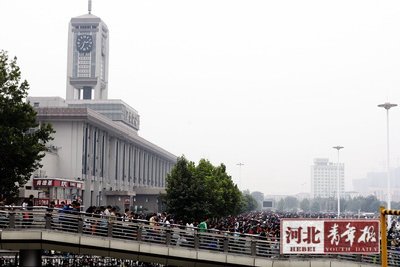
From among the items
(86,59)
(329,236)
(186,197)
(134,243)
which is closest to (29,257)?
(134,243)

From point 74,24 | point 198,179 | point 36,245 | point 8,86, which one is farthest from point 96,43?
point 36,245

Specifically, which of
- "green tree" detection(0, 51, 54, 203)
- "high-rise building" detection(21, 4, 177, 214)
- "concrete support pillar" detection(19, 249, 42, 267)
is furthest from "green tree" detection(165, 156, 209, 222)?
"concrete support pillar" detection(19, 249, 42, 267)

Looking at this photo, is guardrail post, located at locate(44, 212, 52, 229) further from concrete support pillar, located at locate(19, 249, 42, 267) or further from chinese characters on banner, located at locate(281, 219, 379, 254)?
chinese characters on banner, located at locate(281, 219, 379, 254)

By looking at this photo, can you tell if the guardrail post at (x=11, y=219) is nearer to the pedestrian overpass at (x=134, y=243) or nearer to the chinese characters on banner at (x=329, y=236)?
the pedestrian overpass at (x=134, y=243)

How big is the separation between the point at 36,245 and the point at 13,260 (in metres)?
6.26

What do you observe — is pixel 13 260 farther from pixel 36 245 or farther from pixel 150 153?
pixel 150 153

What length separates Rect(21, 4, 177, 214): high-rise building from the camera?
69812 mm

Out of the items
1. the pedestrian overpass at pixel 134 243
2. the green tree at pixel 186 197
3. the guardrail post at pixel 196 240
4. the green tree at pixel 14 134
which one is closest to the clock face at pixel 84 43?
the green tree at pixel 186 197

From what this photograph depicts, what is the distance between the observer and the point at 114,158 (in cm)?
9744

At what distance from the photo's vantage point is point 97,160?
287 feet

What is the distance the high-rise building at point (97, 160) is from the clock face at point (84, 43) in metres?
25.6

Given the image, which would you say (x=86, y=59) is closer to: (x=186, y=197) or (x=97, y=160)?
(x=97, y=160)

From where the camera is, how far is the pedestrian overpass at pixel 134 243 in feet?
73.0

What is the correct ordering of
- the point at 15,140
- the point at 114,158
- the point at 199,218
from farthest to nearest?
the point at 114,158
the point at 199,218
the point at 15,140
